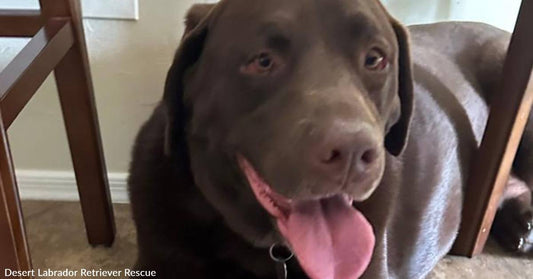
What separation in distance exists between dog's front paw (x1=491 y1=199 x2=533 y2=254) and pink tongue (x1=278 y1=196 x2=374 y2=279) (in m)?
0.82

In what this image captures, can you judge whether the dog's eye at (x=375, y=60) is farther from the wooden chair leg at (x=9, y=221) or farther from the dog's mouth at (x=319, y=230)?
the wooden chair leg at (x=9, y=221)

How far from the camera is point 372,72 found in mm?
1124

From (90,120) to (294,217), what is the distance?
27.4 inches

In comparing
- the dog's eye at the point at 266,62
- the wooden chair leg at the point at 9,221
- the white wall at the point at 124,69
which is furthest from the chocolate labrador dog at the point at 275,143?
the white wall at the point at 124,69

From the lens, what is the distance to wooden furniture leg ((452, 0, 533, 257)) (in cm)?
152

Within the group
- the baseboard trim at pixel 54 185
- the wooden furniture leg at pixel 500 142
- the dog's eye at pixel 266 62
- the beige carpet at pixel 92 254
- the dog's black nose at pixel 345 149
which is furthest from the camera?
the baseboard trim at pixel 54 185

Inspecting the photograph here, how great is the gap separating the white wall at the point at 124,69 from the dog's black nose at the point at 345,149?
88 cm

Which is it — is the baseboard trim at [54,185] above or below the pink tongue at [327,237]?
below

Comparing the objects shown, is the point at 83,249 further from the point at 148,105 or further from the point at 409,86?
the point at 409,86

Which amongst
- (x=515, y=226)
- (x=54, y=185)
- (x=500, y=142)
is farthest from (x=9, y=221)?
(x=515, y=226)

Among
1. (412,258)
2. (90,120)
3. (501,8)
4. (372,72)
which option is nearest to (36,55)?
(90,120)

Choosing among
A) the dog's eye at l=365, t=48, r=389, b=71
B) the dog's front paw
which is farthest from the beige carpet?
the dog's eye at l=365, t=48, r=389, b=71

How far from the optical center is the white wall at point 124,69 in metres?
1.76

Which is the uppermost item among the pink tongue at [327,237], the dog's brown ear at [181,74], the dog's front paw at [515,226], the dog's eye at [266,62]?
the dog's eye at [266,62]
